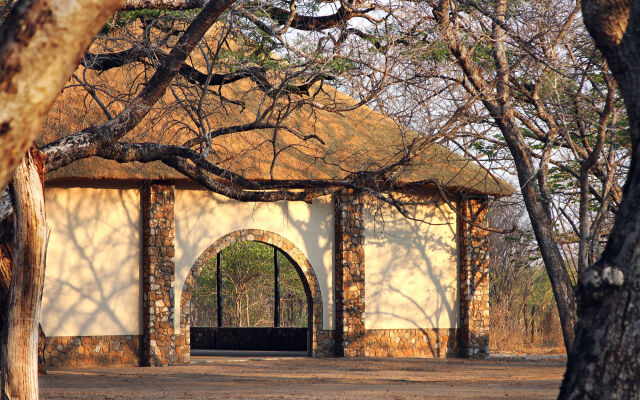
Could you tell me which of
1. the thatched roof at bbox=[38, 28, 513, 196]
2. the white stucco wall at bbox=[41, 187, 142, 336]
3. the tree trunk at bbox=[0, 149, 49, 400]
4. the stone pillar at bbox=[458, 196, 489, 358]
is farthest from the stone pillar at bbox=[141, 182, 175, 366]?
the tree trunk at bbox=[0, 149, 49, 400]

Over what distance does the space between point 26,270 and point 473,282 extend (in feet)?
37.6

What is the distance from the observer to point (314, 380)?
11.2 m

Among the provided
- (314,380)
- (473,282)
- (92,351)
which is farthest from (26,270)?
(473,282)

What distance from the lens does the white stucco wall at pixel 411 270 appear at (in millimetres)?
15844

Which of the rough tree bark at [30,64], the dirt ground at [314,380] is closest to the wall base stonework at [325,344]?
the dirt ground at [314,380]

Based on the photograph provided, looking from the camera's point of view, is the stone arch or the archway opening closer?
the stone arch

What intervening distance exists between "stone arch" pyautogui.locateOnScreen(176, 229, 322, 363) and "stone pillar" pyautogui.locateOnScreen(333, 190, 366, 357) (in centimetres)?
45

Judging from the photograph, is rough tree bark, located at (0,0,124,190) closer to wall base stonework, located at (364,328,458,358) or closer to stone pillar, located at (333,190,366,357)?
stone pillar, located at (333,190,366,357)

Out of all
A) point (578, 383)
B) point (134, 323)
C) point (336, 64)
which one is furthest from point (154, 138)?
point (578, 383)

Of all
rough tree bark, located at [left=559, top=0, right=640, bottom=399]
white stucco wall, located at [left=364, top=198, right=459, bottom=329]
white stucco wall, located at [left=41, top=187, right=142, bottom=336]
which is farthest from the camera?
white stucco wall, located at [left=364, top=198, right=459, bottom=329]

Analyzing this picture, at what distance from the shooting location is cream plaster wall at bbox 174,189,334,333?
47.2 feet

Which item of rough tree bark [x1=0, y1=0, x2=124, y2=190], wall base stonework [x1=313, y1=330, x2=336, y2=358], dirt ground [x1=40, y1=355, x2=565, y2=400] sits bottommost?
dirt ground [x1=40, y1=355, x2=565, y2=400]

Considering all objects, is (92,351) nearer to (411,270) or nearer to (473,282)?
(411,270)

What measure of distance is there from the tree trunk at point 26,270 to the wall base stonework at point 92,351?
267 inches
